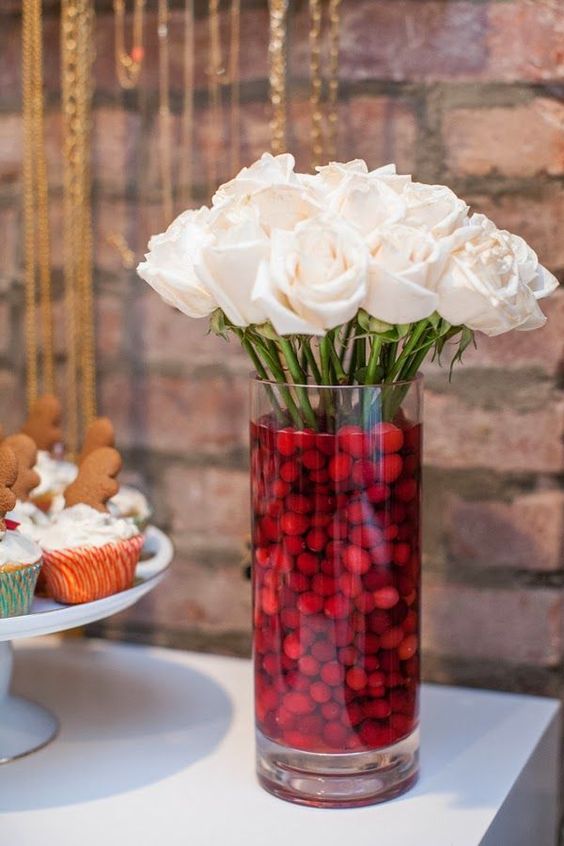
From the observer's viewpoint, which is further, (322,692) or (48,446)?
(48,446)

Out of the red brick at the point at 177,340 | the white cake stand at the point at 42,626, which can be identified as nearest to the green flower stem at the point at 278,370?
the white cake stand at the point at 42,626

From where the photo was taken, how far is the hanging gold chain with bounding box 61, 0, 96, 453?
110cm

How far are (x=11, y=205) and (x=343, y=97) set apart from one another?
0.38 meters

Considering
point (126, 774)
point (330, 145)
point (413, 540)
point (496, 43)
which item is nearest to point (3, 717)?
point (126, 774)

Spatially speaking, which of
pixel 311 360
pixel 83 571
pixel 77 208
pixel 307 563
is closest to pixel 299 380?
pixel 311 360

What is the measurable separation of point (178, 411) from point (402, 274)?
1.64 feet

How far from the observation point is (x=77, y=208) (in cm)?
113

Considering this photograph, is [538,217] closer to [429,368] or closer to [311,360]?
[429,368]

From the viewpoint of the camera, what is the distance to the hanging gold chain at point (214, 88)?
3.50ft

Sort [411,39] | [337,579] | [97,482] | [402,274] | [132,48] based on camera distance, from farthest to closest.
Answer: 1. [132,48]
2. [411,39]
3. [97,482]
4. [337,579]
5. [402,274]

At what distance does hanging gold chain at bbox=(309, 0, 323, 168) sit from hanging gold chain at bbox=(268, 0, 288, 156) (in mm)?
→ 25

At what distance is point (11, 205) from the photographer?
1183mm

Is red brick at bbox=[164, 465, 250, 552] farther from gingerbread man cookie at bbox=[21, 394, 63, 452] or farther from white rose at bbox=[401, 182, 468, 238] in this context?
white rose at bbox=[401, 182, 468, 238]

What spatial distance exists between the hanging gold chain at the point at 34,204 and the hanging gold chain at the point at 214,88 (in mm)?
184
